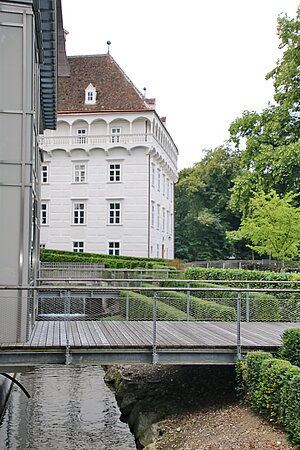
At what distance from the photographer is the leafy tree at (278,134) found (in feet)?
125

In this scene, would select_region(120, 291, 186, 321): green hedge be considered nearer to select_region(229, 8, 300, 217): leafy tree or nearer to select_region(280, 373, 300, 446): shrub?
select_region(280, 373, 300, 446): shrub

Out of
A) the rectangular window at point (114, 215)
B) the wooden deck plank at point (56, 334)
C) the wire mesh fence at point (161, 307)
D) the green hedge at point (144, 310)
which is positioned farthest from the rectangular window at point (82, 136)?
the wooden deck plank at point (56, 334)

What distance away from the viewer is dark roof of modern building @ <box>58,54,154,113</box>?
51969mm

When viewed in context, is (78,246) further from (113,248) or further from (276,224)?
(276,224)

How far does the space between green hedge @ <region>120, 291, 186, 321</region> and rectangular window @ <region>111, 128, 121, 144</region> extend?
120 feet

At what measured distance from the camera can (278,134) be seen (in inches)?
1574

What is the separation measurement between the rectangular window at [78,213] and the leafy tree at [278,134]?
1650 cm

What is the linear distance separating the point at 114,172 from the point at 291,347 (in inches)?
1631

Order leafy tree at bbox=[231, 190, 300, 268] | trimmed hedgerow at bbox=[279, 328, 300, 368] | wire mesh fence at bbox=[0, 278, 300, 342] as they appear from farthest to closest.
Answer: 1. leafy tree at bbox=[231, 190, 300, 268]
2. wire mesh fence at bbox=[0, 278, 300, 342]
3. trimmed hedgerow at bbox=[279, 328, 300, 368]

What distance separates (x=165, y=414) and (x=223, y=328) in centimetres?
287

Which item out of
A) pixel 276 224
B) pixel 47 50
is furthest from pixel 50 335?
pixel 276 224

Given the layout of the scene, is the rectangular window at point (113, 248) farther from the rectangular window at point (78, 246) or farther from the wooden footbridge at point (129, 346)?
the wooden footbridge at point (129, 346)

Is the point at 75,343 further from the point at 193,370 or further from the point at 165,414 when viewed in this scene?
the point at 193,370

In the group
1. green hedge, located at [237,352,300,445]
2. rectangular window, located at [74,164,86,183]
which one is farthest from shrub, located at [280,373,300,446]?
rectangular window, located at [74,164,86,183]
